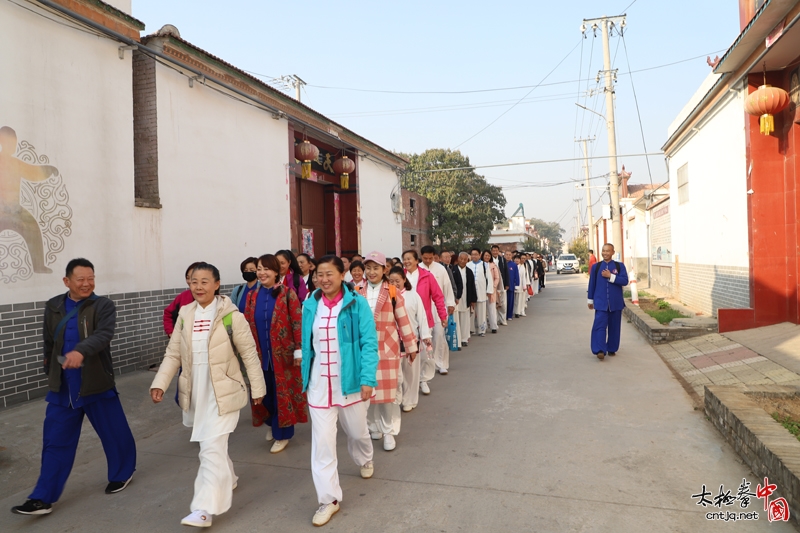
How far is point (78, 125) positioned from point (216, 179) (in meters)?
2.85

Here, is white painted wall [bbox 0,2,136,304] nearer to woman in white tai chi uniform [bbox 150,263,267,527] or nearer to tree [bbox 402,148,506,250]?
woman in white tai chi uniform [bbox 150,263,267,527]

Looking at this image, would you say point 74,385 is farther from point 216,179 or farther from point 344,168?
point 344,168

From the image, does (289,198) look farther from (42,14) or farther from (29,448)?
(29,448)

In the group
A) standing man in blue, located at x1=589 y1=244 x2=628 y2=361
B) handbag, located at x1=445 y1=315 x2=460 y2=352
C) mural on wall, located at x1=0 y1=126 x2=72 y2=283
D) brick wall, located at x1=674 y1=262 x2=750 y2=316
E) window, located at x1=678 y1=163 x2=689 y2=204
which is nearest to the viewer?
mural on wall, located at x1=0 y1=126 x2=72 y2=283

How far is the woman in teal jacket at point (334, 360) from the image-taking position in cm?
348

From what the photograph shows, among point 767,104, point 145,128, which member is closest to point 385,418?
point 145,128

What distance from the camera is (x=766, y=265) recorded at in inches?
320

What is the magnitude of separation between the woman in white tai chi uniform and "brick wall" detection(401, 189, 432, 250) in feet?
66.4

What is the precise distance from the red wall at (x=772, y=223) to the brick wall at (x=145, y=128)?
351 inches

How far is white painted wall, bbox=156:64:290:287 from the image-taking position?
317 inches

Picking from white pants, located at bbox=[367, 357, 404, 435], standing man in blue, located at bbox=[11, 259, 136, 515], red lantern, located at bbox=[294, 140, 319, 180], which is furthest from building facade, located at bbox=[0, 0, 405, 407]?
white pants, located at bbox=[367, 357, 404, 435]

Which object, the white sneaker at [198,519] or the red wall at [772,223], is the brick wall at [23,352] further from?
the red wall at [772,223]

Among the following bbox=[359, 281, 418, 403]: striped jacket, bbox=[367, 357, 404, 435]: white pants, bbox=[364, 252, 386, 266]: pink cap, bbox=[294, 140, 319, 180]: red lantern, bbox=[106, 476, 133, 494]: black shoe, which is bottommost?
bbox=[106, 476, 133, 494]: black shoe

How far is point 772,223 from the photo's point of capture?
812cm
